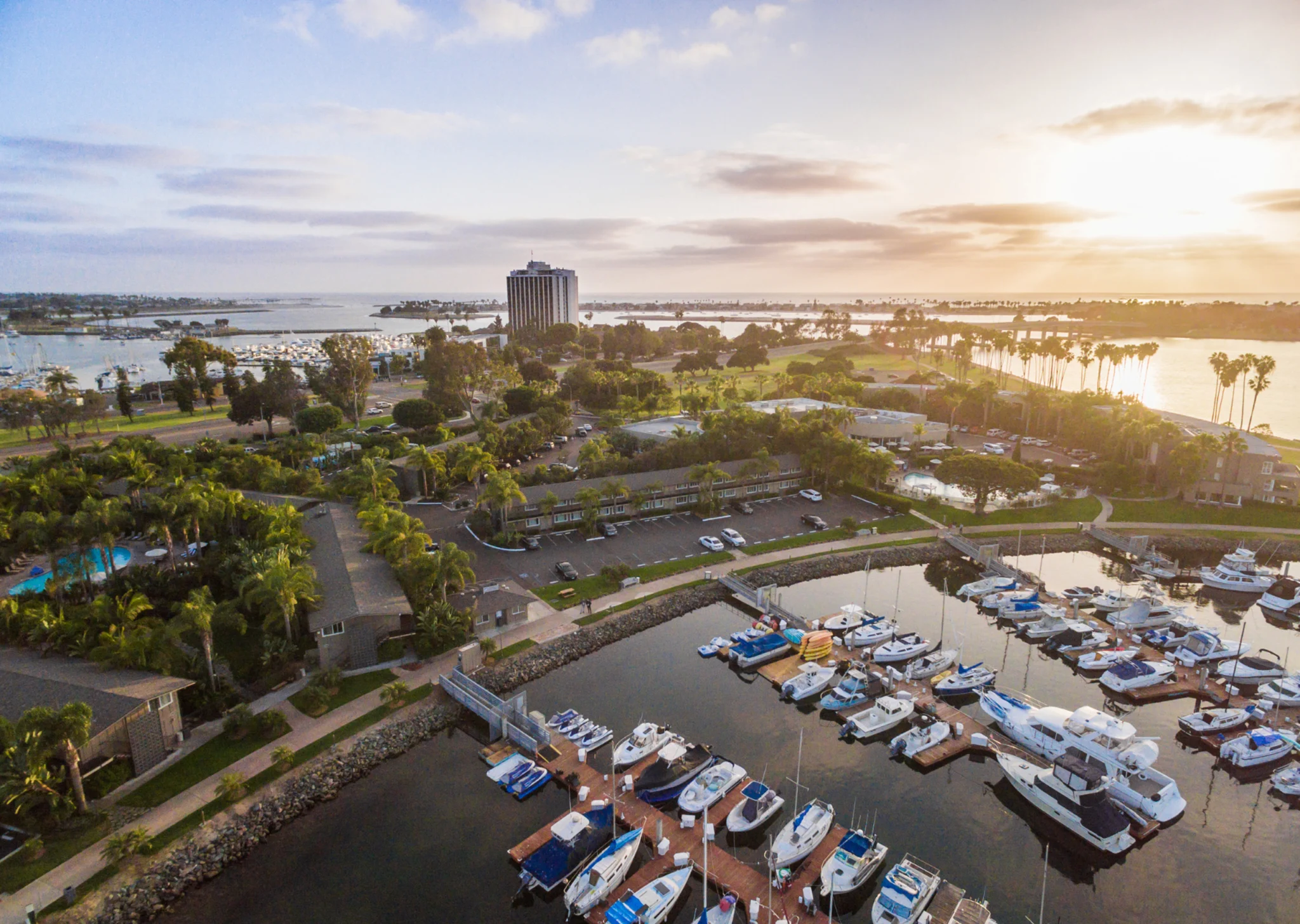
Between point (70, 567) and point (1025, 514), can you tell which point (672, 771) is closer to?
point (70, 567)

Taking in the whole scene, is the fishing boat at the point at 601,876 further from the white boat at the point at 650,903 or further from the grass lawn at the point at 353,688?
the grass lawn at the point at 353,688

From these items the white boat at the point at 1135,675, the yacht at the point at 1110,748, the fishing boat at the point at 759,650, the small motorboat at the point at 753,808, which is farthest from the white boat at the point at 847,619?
the small motorboat at the point at 753,808

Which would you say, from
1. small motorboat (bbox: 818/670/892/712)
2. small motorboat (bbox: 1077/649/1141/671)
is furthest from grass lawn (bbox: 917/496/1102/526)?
small motorboat (bbox: 818/670/892/712)

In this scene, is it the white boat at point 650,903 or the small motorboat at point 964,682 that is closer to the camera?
the white boat at point 650,903

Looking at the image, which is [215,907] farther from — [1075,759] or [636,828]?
[1075,759]

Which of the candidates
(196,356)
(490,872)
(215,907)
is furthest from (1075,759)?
(196,356)

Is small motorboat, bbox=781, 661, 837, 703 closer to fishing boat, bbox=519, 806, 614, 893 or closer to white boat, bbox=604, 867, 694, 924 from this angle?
fishing boat, bbox=519, 806, 614, 893

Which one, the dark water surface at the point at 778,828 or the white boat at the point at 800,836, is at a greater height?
the white boat at the point at 800,836
